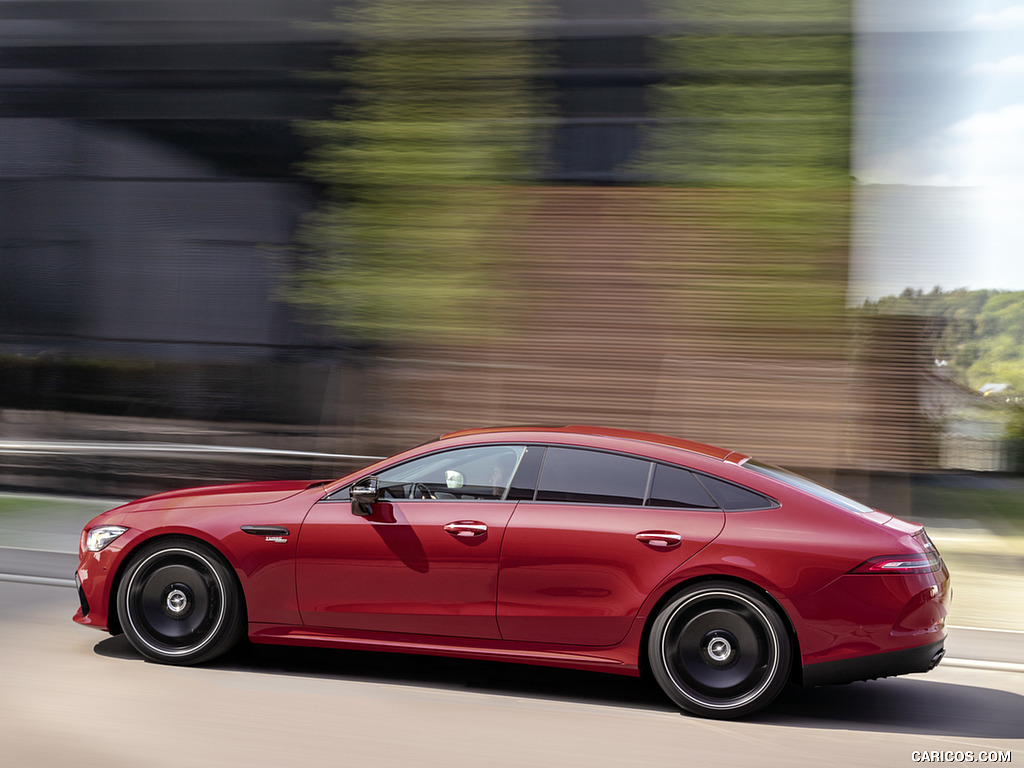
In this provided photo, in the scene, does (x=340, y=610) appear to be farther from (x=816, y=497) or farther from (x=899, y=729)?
(x=899, y=729)

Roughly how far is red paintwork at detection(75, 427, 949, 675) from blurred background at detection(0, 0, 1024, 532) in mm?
5913

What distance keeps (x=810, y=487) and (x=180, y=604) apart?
3547 millimetres

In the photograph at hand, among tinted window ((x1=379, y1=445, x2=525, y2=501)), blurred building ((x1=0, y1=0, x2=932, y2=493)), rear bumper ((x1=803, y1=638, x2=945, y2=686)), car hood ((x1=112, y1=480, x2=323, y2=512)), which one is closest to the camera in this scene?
rear bumper ((x1=803, y1=638, x2=945, y2=686))

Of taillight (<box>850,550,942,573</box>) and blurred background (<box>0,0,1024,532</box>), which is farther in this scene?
blurred background (<box>0,0,1024,532</box>)

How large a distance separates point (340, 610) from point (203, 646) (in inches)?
33.2

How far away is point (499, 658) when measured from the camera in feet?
17.2

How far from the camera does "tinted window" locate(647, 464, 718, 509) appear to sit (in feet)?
17.0

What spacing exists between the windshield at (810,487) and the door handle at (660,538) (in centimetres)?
64

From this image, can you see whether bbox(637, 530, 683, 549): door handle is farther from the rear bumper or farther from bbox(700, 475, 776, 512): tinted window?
the rear bumper

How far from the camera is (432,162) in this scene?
463 inches

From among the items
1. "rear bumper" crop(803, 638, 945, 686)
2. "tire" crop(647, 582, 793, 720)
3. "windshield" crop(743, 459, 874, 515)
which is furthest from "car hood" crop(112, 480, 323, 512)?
"rear bumper" crop(803, 638, 945, 686)

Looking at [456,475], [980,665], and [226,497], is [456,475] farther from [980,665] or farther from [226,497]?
[980,665]

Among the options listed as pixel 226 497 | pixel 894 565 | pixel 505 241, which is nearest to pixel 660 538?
pixel 894 565

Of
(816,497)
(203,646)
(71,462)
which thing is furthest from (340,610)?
(71,462)
